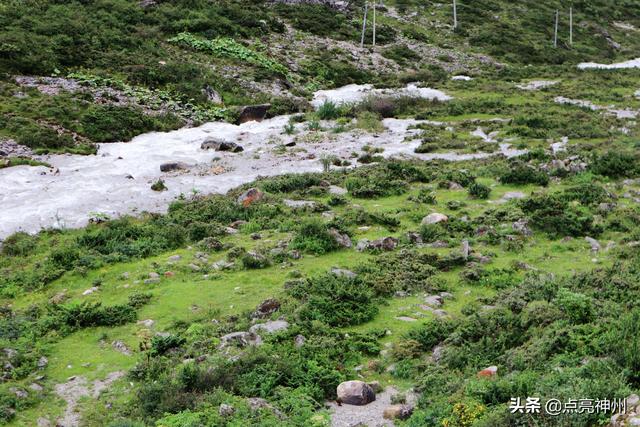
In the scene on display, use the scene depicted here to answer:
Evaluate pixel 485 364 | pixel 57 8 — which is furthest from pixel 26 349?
pixel 57 8

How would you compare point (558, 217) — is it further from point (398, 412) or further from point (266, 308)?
point (398, 412)

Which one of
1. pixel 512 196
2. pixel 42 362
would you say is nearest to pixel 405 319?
pixel 42 362

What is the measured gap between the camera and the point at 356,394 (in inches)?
411

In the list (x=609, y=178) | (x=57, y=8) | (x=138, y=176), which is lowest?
(x=138, y=176)

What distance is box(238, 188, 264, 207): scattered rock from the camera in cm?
2261

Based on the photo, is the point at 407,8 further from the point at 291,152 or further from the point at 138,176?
the point at 138,176

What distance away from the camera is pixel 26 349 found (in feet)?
42.6

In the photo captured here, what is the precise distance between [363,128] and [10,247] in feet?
73.3

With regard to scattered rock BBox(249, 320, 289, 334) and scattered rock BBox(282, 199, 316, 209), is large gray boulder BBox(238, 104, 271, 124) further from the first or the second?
scattered rock BBox(249, 320, 289, 334)

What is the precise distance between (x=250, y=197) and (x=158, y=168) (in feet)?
27.6

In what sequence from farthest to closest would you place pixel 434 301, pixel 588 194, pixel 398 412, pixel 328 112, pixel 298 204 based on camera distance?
1. pixel 328 112
2. pixel 298 204
3. pixel 588 194
4. pixel 434 301
5. pixel 398 412

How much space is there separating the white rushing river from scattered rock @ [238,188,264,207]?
321 centimetres

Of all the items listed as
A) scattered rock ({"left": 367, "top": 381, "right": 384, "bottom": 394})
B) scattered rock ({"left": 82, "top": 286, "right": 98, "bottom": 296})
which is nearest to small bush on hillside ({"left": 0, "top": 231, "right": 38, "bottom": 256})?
scattered rock ({"left": 82, "top": 286, "right": 98, "bottom": 296})

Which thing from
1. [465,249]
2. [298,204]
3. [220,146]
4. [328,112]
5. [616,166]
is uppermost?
[616,166]
